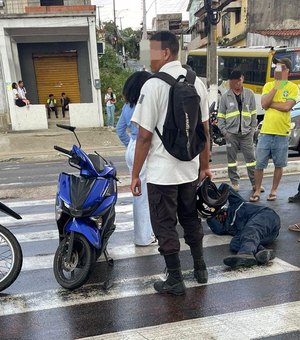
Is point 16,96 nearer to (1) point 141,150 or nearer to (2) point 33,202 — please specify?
(2) point 33,202

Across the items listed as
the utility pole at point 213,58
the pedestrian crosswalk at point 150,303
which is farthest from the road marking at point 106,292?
the utility pole at point 213,58

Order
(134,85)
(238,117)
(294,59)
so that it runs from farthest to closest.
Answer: (294,59) → (238,117) → (134,85)

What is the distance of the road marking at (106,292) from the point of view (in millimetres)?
3436

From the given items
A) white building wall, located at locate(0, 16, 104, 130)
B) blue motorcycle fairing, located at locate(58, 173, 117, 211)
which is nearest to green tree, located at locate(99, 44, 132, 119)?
white building wall, located at locate(0, 16, 104, 130)

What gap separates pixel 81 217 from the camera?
3605 millimetres

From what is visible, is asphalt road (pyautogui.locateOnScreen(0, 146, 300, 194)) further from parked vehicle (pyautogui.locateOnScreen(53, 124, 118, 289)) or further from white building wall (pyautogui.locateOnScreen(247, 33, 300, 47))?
white building wall (pyautogui.locateOnScreen(247, 33, 300, 47))

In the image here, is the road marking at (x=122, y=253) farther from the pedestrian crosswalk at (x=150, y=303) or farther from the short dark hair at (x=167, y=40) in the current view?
the short dark hair at (x=167, y=40)

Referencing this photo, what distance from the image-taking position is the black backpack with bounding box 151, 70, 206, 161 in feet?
10.4

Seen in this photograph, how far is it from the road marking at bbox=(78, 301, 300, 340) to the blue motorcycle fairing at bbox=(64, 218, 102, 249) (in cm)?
85

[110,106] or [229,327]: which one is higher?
[110,106]

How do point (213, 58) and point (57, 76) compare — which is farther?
point (57, 76)

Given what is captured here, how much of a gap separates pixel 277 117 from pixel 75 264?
3583 millimetres

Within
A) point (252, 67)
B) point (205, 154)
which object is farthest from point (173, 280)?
point (252, 67)

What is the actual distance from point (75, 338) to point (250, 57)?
1745 centimetres
